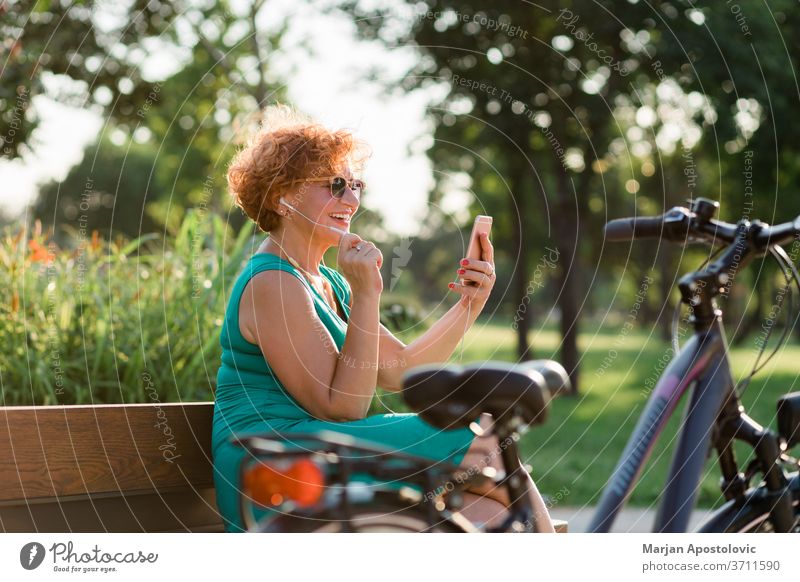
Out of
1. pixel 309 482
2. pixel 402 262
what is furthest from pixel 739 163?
pixel 309 482

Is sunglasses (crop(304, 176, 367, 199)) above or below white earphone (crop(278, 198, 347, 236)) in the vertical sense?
above

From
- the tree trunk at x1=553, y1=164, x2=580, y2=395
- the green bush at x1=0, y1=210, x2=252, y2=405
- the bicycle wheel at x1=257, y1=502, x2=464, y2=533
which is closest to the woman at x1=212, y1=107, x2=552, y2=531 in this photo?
the bicycle wheel at x1=257, y1=502, x2=464, y2=533

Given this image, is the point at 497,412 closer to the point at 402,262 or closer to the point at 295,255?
the point at 295,255

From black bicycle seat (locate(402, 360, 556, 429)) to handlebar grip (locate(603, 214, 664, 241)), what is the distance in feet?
4.21

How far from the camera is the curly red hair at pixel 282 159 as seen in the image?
2.69 metres

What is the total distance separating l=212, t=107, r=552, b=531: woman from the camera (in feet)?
7.64

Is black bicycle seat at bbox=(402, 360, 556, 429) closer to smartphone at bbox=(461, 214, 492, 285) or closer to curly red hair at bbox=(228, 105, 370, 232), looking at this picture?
smartphone at bbox=(461, 214, 492, 285)

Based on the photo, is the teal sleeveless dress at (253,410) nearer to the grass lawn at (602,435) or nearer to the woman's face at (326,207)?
the woman's face at (326,207)

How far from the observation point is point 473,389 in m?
1.69

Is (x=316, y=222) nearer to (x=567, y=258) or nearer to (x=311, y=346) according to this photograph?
(x=311, y=346)

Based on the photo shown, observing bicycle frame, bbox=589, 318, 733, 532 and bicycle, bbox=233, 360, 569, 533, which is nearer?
bicycle, bbox=233, 360, 569, 533

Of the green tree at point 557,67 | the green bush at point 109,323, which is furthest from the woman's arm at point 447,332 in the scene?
the green tree at point 557,67

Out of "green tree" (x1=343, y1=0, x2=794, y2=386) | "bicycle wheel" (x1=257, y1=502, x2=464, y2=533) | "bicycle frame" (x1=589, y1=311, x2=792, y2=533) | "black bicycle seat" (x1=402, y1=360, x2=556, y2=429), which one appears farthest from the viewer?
"green tree" (x1=343, y1=0, x2=794, y2=386)

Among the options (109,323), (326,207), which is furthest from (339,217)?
(109,323)
